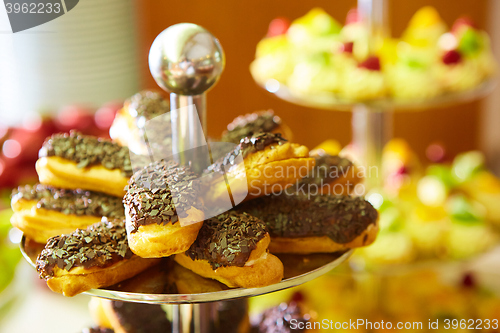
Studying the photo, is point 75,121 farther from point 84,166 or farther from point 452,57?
point 452,57

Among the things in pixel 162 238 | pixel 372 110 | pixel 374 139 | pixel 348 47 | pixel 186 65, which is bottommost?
pixel 374 139

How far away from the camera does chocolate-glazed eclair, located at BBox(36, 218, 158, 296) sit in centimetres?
57

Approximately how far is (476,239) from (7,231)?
1.11 m

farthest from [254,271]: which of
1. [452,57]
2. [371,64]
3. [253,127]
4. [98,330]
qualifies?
[452,57]

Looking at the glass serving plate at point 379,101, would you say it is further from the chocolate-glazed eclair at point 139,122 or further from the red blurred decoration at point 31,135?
the chocolate-glazed eclair at point 139,122

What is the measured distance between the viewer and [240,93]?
9.14 ft

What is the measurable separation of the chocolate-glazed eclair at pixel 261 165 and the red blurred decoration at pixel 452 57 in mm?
1017

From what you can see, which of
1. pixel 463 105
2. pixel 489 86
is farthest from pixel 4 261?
pixel 463 105

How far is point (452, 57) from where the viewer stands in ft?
4.92

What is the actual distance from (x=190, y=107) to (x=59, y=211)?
8.0 inches

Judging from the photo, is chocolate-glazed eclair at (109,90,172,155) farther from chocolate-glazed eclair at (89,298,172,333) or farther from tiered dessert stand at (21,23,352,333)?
chocolate-glazed eclair at (89,298,172,333)

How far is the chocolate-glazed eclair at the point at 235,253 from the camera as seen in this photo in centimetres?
56

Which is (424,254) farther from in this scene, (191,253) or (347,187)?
(191,253)

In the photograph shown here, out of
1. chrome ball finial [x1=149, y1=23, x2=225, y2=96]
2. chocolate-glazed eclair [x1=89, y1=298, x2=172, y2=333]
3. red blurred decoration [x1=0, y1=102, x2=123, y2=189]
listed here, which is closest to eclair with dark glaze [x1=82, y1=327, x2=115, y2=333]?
chocolate-glazed eclair [x1=89, y1=298, x2=172, y2=333]
